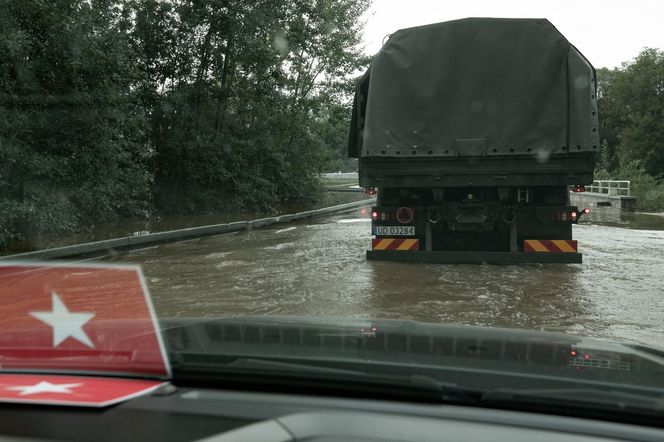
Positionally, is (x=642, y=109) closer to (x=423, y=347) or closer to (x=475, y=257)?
(x=475, y=257)

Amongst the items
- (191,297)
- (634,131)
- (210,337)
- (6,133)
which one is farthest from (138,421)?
(634,131)

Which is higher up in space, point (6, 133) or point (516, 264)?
point (6, 133)

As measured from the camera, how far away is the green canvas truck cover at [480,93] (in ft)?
31.4

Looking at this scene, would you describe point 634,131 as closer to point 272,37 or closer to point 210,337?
point 272,37

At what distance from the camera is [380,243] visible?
10398 millimetres

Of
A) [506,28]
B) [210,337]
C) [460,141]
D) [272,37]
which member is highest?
[272,37]

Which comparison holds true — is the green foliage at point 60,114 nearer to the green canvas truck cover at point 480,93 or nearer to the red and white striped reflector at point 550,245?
the green canvas truck cover at point 480,93

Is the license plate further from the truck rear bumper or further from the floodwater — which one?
the floodwater

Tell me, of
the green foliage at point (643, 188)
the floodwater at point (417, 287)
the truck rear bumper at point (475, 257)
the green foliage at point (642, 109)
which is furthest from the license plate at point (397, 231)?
the green foliage at point (642, 109)

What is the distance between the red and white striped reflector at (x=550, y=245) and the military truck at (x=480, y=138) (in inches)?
0.6

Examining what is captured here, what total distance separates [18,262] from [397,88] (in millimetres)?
6815

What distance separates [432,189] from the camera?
10.1 metres

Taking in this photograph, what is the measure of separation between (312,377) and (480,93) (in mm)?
8770

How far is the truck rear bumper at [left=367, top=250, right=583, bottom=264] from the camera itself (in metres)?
9.85
